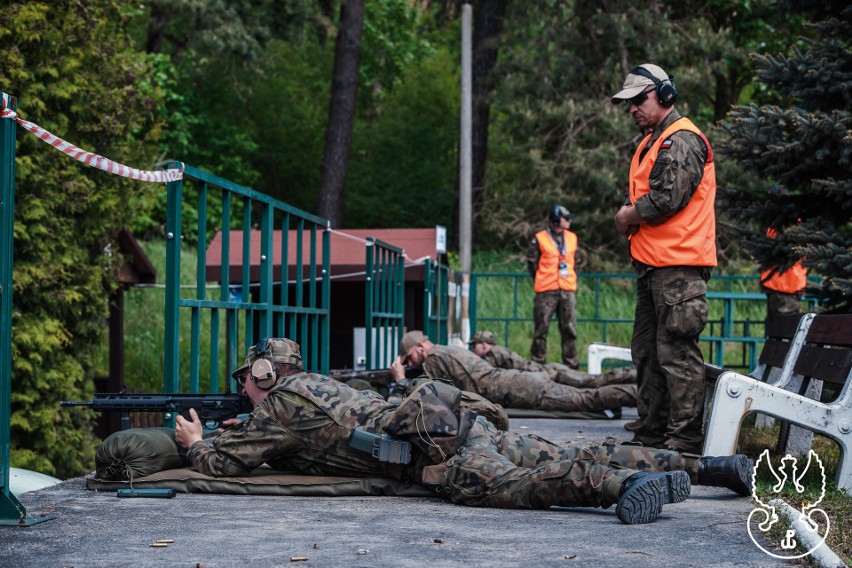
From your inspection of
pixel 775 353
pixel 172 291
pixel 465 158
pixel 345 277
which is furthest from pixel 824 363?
pixel 465 158

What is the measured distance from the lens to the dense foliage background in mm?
9484

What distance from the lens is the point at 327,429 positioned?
5.76 meters

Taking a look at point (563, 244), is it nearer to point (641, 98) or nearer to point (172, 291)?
point (641, 98)

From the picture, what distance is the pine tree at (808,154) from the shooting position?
864 centimetres

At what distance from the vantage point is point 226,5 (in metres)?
27.7

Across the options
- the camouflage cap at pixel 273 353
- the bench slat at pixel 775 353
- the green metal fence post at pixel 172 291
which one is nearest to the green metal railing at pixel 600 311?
the bench slat at pixel 775 353

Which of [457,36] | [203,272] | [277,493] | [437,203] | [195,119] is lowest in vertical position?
[277,493]

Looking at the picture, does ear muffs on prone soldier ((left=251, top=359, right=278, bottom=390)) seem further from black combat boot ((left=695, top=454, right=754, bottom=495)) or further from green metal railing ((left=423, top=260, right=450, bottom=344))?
green metal railing ((left=423, top=260, right=450, bottom=344))

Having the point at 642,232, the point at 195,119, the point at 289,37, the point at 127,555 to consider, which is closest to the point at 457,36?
the point at 195,119

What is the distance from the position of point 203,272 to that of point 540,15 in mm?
23770

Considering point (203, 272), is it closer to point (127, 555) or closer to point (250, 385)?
point (250, 385)

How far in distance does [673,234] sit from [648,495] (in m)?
2.33

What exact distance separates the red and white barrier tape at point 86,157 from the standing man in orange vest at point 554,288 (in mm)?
10215

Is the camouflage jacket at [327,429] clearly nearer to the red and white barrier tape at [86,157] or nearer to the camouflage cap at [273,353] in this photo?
the camouflage cap at [273,353]
